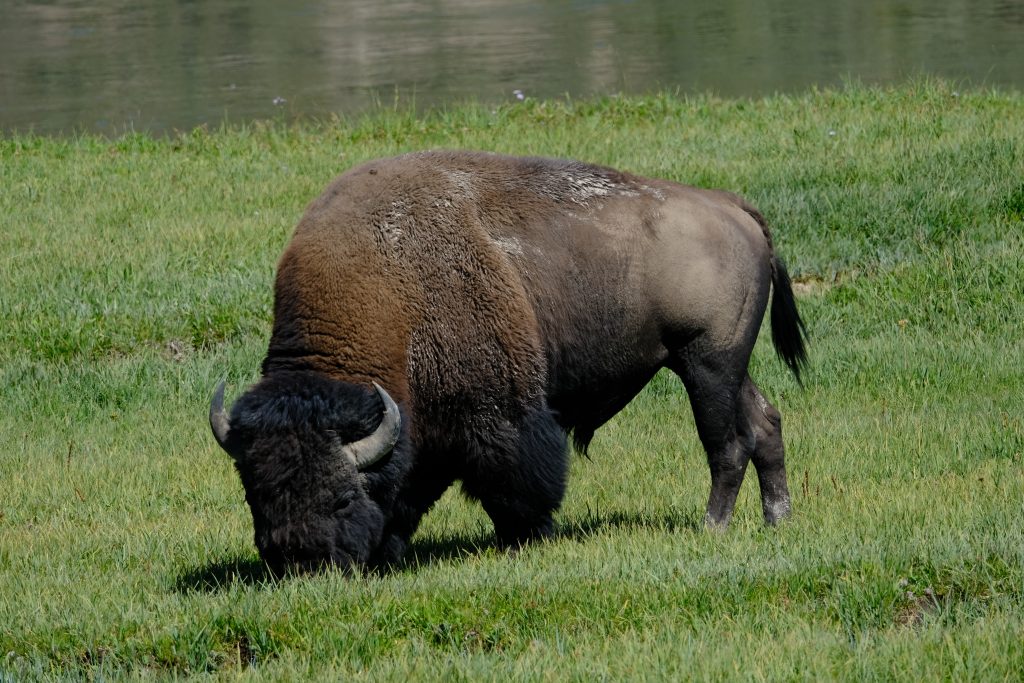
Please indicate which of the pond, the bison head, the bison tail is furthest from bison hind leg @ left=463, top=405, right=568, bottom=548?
the pond

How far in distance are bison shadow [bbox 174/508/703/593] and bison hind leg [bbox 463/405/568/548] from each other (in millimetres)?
151

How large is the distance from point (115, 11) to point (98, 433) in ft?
95.1

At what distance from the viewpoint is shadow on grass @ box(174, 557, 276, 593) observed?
6195 mm

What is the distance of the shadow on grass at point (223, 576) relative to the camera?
620cm

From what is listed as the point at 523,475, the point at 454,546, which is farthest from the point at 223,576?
the point at 523,475

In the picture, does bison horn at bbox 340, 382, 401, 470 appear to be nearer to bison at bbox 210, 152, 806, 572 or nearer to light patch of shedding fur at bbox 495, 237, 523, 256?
bison at bbox 210, 152, 806, 572

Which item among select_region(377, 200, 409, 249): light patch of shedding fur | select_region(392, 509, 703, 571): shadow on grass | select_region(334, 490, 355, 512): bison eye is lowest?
select_region(392, 509, 703, 571): shadow on grass

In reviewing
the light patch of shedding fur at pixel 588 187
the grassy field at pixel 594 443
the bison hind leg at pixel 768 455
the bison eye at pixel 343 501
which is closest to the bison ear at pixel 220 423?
the bison eye at pixel 343 501

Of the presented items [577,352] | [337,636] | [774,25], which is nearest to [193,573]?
[337,636]

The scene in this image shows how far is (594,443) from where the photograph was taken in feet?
30.1

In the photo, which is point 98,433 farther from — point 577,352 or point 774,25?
point 774,25

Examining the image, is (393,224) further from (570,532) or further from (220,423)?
(570,532)

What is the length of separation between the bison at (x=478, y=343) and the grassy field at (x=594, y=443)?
349 millimetres

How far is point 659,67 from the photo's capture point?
79.0 ft
